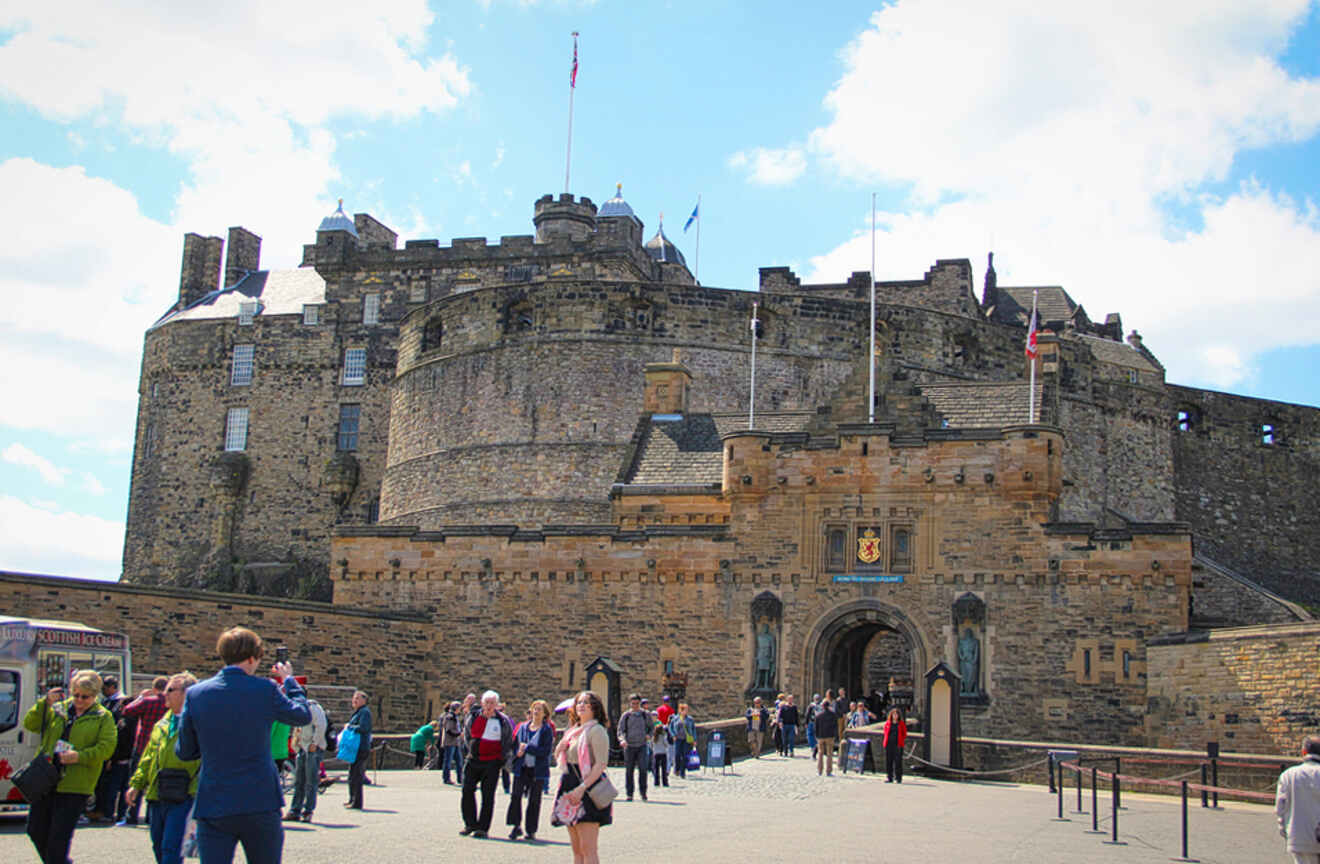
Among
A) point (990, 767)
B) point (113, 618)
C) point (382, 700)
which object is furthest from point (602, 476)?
point (990, 767)

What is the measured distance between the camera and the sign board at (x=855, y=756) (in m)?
21.6

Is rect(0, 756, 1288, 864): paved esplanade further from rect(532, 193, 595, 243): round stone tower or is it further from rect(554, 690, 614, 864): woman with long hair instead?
rect(532, 193, 595, 243): round stone tower

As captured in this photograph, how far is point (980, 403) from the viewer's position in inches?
1261

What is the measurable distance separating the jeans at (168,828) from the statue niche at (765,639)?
19.7m

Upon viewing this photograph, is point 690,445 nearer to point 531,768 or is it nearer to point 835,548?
point 835,548

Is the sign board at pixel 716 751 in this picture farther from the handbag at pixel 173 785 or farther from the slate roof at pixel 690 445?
the handbag at pixel 173 785

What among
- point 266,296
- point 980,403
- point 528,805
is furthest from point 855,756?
point 266,296

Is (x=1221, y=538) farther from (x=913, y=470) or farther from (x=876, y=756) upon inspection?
(x=876, y=756)

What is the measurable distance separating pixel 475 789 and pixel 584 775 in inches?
153

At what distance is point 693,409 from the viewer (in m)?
38.8

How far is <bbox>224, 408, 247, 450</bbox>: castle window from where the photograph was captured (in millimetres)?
49250

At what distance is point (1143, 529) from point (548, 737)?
15597 mm

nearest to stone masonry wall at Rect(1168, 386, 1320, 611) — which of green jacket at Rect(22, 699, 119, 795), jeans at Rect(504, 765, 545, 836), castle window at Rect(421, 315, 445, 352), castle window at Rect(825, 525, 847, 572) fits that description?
castle window at Rect(825, 525, 847, 572)

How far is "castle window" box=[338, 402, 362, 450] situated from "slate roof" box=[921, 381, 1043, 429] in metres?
21.2
